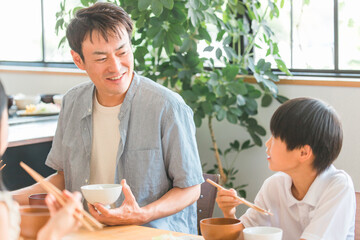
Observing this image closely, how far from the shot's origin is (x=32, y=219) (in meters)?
1.36

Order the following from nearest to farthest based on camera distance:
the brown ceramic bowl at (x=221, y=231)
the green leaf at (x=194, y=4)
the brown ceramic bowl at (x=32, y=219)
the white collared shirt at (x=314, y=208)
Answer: the brown ceramic bowl at (x=32, y=219), the brown ceramic bowl at (x=221, y=231), the white collared shirt at (x=314, y=208), the green leaf at (x=194, y=4)

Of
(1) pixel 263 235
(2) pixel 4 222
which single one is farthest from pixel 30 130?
(2) pixel 4 222

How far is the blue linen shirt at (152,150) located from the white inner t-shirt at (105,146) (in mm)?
26

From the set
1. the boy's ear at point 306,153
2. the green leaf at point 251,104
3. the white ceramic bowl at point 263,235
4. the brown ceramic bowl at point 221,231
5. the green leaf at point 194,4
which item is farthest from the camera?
the green leaf at point 251,104

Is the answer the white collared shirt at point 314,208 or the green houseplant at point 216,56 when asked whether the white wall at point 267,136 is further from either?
the white collared shirt at point 314,208

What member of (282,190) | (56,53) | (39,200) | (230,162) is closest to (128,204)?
(39,200)

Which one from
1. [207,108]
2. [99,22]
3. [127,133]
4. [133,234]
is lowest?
[133,234]

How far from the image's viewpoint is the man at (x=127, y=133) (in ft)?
6.73

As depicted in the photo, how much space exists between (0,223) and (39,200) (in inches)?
28.5

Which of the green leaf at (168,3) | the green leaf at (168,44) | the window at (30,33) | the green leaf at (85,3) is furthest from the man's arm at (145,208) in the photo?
the window at (30,33)

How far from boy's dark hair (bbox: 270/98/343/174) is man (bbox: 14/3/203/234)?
17.4 inches

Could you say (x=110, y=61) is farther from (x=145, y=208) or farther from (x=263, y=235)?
(x=263, y=235)

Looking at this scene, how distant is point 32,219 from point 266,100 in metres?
2.38

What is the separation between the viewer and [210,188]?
226 cm
